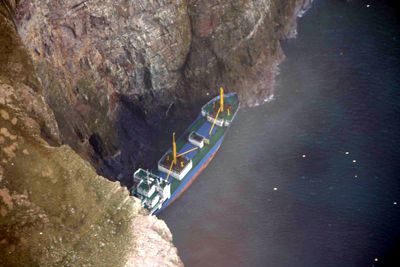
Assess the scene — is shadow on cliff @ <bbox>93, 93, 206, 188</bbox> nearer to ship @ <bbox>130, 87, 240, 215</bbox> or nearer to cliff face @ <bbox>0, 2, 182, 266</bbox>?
ship @ <bbox>130, 87, 240, 215</bbox>

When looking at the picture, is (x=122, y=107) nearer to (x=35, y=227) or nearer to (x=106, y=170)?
(x=106, y=170)

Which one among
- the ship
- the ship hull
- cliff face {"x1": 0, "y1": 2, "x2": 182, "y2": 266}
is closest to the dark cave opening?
the ship

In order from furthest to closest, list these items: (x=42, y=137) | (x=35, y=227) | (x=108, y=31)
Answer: (x=108, y=31), (x=42, y=137), (x=35, y=227)

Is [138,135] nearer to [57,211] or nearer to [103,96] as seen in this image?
[103,96]

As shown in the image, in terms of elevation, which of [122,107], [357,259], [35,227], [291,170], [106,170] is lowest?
[357,259]

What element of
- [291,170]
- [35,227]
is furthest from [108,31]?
[35,227]
